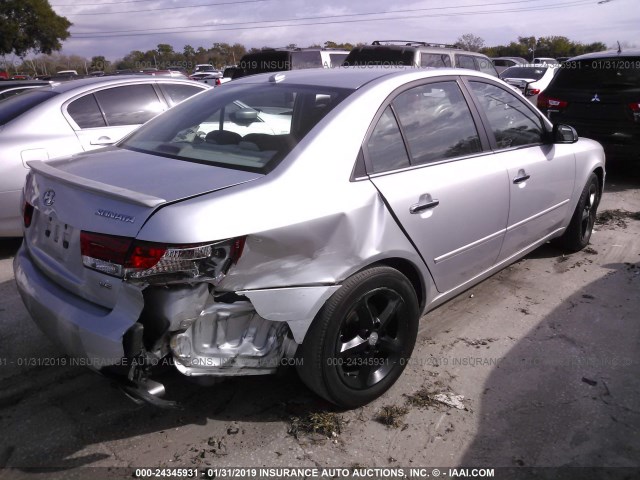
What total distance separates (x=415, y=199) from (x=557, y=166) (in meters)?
1.87

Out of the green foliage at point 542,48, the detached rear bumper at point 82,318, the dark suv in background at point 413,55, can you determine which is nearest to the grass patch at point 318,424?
the detached rear bumper at point 82,318

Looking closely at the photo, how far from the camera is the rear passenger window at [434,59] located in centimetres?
963

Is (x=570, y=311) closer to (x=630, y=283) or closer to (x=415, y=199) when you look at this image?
(x=630, y=283)

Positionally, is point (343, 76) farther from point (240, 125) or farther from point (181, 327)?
point (181, 327)

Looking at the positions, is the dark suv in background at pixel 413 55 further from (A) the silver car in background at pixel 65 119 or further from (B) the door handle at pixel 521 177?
(B) the door handle at pixel 521 177

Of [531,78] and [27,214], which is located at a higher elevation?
[27,214]

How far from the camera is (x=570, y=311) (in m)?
3.97

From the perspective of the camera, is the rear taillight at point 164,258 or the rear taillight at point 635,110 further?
the rear taillight at point 635,110

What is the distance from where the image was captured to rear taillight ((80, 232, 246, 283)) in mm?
2107

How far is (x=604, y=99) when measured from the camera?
7461mm

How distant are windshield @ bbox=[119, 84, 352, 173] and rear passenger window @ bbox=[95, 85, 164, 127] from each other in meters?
2.28

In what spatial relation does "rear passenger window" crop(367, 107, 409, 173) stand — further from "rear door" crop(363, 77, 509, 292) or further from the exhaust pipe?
the exhaust pipe

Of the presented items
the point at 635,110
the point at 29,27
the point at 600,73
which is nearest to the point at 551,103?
the point at 600,73

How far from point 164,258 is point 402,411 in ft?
4.88
